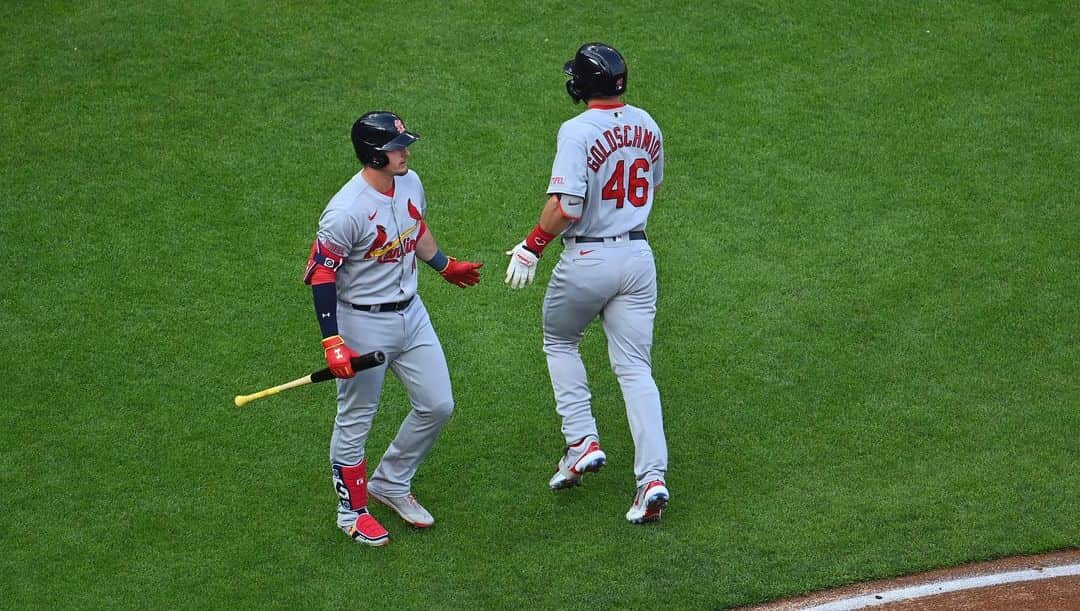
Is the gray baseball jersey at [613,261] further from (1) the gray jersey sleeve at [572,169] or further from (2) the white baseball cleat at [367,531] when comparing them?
(2) the white baseball cleat at [367,531]

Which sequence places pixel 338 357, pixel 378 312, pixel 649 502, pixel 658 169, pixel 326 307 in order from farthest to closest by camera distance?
pixel 658 169, pixel 649 502, pixel 378 312, pixel 326 307, pixel 338 357

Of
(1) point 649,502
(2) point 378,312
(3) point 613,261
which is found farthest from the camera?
(3) point 613,261

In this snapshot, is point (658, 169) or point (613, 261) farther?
point (658, 169)

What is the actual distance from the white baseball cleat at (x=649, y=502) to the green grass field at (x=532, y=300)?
4.7 inches

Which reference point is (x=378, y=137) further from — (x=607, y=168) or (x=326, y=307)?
(x=607, y=168)

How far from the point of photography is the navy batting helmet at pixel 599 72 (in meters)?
5.62

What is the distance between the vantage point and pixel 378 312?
5.56 meters

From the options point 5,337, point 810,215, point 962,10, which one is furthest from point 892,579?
point 962,10

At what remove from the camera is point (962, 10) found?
33.1ft

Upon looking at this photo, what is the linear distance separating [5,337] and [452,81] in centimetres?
389

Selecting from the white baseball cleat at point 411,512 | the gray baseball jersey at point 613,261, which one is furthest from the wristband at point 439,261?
the white baseball cleat at point 411,512

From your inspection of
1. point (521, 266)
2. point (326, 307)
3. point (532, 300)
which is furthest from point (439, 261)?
point (532, 300)

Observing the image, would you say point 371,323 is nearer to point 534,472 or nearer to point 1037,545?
point 534,472

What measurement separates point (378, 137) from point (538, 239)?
0.92 meters
